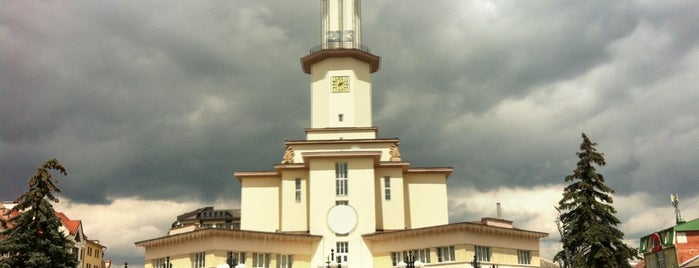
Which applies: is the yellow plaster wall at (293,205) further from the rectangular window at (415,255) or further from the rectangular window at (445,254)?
the rectangular window at (445,254)

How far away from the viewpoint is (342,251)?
4941 centimetres

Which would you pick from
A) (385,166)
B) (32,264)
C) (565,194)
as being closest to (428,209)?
(385,166)

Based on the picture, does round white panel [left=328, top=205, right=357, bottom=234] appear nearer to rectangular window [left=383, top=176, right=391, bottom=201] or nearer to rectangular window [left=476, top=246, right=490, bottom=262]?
rectangular window [left=383, top=176, right=391, bottom=201]

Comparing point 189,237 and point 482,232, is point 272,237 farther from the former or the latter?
point 482,232

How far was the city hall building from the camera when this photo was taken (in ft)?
153

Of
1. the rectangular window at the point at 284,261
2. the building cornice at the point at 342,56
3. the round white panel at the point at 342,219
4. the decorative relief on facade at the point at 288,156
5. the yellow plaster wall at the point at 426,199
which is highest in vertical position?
the building cornice at the point at 342,56

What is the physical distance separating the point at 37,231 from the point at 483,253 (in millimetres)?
31276

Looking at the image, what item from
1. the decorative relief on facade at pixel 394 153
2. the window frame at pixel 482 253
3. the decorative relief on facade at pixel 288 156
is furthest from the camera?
the decorative relief on facade at pixel 288 156

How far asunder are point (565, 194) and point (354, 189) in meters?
18.0

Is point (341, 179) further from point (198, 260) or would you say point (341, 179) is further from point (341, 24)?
point (341, 24)

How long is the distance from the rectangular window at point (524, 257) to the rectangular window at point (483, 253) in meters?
4.00

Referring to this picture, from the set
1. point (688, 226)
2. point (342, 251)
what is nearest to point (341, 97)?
point (342, 251)

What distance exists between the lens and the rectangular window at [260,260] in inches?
1876

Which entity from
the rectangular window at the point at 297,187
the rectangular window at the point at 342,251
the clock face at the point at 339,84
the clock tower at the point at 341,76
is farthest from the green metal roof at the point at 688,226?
the rectangular window at the point at 297,187
